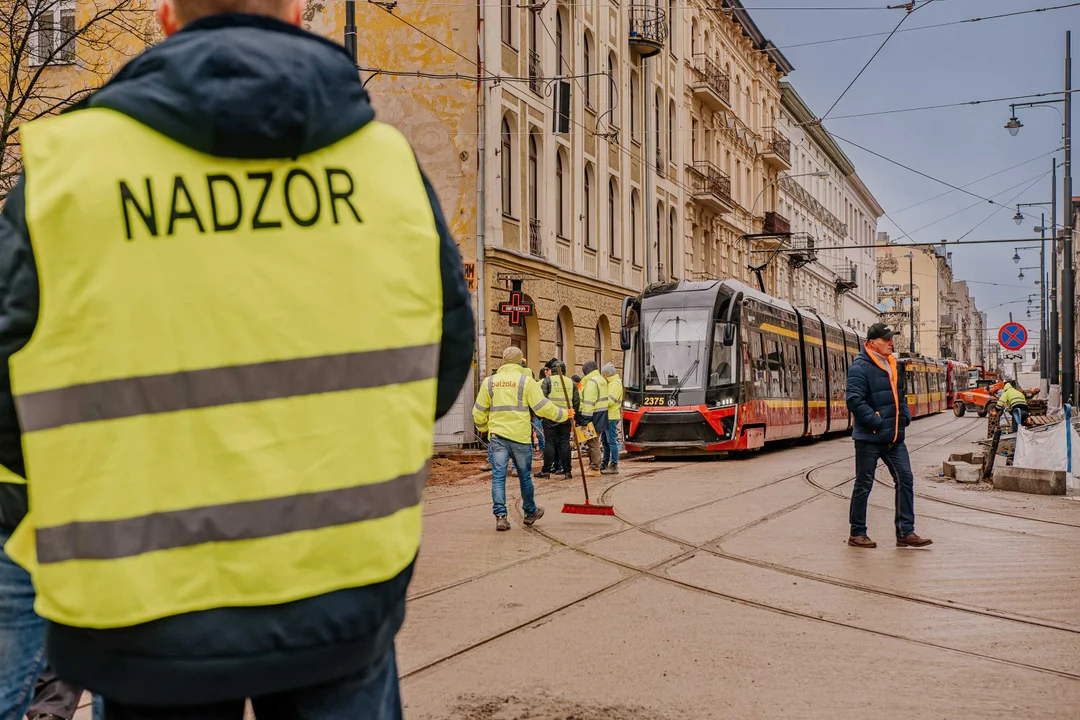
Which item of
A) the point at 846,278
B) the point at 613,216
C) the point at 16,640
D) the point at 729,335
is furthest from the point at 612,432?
the point at 846,278

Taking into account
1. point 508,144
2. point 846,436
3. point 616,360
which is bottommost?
point 846,436

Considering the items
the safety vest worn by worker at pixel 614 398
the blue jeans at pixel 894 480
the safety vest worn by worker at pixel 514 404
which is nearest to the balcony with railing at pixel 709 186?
the safety vest worn by worker at pixel 614 398

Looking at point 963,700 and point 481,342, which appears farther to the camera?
point 481,342

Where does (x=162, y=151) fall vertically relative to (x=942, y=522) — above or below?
above

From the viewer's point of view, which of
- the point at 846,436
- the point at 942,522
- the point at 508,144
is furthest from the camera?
the point at 846,436

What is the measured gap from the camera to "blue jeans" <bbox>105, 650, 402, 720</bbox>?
6.02ft

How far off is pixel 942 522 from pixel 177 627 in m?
11.9

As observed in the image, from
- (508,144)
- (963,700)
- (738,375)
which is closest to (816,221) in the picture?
(508,144)

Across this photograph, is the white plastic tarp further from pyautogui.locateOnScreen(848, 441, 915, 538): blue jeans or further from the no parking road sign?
the no parking road sign

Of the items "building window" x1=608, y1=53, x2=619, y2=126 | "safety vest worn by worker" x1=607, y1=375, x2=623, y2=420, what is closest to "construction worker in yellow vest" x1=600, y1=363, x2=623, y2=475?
"safety vest worn by worker" x1=607, y1=375, x2=623, y2=420

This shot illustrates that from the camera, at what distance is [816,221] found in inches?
2776

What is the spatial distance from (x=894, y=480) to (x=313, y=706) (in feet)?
30.4

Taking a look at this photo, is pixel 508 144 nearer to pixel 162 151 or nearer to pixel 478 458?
pixel 478 458

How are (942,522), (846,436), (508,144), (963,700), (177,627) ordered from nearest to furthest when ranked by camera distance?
1. (177,627)
2. (963,700)
3. (942,522)
4. (508,144)
5. (846,436)
